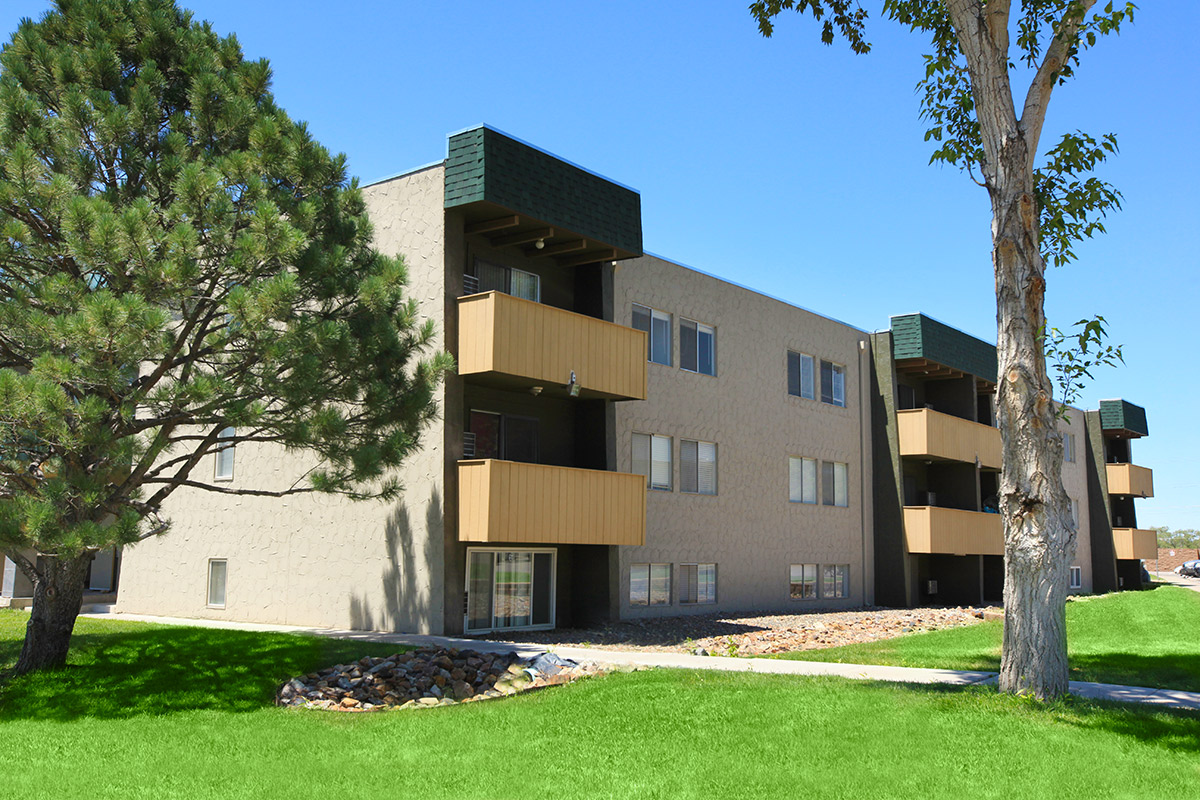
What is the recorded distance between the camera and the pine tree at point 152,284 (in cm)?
1223

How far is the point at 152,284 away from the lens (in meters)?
12.6

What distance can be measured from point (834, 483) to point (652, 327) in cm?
945

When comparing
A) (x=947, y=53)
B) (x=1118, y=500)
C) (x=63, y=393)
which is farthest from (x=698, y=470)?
(x=1118, y=500)

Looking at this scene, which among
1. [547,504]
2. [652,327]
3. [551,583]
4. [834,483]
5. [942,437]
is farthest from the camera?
[942,437]

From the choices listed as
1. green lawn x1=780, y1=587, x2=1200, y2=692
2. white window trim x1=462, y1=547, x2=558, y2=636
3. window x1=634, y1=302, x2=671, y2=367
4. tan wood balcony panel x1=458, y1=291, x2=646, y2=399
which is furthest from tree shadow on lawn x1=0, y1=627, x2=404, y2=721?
window x1=634, y1=302, x2=671, y2=367

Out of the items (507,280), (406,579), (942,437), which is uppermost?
(507,280)

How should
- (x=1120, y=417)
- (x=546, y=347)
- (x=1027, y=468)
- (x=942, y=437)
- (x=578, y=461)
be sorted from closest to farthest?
(x=1027, y=468), (x=546, y=347), (x=578, y=461), (x=942, y=437), (x=1120, y=417)

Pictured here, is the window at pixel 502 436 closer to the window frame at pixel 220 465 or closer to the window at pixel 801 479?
the window frame at pixel 220 465

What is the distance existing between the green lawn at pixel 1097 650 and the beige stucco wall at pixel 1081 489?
1790 centimetres

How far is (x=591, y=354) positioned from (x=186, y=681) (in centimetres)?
945

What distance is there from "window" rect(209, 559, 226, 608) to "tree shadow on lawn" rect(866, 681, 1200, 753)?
16.8m

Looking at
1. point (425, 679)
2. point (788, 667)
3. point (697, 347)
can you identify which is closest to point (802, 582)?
point (697, 347)

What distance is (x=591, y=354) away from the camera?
20188mm

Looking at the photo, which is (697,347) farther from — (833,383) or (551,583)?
(551,583)
